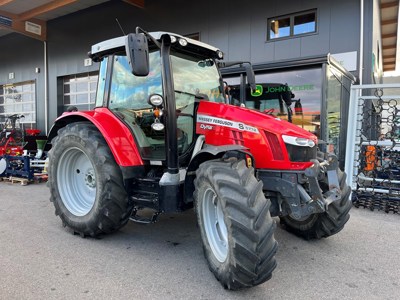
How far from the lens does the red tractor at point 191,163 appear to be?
2.53 metres

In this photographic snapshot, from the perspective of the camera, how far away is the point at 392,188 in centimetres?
535

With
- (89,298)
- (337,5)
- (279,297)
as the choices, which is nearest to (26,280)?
(89,298)

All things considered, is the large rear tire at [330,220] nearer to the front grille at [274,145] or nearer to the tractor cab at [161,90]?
the front grille at [274,145]

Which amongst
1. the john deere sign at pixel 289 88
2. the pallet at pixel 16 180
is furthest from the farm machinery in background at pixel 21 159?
the john deere sign at pixel 289 88

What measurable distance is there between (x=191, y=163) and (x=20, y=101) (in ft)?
43.8

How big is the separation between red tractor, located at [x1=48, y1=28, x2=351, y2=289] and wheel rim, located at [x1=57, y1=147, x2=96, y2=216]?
1 cm

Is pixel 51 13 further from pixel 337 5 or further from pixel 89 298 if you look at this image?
pixel 89 298

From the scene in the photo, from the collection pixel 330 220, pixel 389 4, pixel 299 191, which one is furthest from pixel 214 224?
pixel 389 4

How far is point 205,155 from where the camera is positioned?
3.14m

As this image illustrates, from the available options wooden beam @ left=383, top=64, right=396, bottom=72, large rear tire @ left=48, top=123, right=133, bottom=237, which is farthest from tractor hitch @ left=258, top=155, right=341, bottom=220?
wooden beam @ left=383, top=64, right=396, bottom=72

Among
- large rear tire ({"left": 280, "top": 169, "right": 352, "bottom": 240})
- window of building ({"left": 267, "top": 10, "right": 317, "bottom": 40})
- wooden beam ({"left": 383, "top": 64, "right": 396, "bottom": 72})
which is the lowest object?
large rear tire ({"left": 280, "top": 169, "right": 352, "bottom": 240})

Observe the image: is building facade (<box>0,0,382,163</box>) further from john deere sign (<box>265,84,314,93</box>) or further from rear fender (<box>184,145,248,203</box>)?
rear fender (<box>184,145,248,203</box>)

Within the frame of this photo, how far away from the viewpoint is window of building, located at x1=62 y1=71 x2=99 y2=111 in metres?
11.5

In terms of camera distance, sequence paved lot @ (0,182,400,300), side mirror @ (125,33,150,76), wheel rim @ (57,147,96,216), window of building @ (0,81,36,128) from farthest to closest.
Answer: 1. window of building @ (0,81,36,128)
2. wheel rim @ (57,147,96,216)
3. side mirror @ (125,33,150,76)
4. paved lot @ (0,182,400,300)
